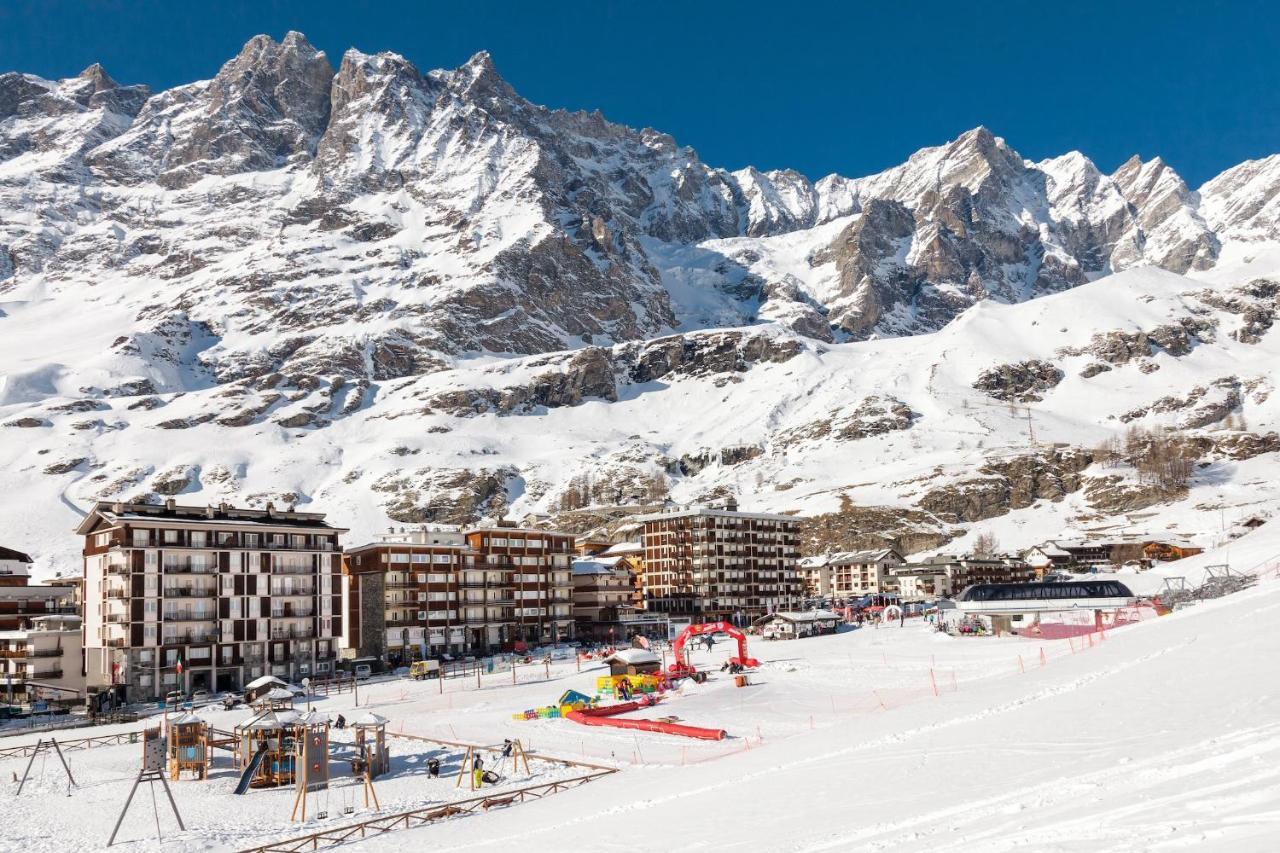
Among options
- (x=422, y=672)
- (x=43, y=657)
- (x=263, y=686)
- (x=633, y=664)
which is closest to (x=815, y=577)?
(x=422, y=672)

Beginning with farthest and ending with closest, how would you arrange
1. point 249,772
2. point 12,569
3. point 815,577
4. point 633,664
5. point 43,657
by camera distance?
point 815,577 < point 12,569 < point 43,657 < point 633,664 < point 249,772

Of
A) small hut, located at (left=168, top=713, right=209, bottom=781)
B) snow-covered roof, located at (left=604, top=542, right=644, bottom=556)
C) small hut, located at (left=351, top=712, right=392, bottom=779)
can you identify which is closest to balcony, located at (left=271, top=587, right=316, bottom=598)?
small hut, located at (left=168, top=713, right=209, bottom=781)

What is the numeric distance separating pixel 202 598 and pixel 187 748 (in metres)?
42.1

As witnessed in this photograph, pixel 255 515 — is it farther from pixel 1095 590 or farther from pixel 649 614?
pixel 1095 590

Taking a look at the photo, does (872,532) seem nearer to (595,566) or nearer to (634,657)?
(595,566)

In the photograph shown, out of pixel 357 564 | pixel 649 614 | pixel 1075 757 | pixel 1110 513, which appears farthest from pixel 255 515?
pixel 1110 513

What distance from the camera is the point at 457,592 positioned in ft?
353

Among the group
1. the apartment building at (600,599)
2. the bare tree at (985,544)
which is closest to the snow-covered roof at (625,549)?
the apartment building at (600,599)

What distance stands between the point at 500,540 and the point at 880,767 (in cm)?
8601

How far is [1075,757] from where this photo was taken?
2627 cm

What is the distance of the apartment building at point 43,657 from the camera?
280ft

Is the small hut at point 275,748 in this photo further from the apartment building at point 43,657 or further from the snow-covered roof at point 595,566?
the snow-covered roof at point 595,566

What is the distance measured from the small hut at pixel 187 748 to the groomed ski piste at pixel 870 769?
1.13 meters

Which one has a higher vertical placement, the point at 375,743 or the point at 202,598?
the point at 202,598
